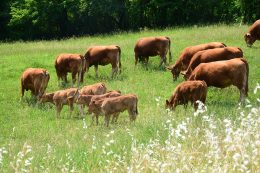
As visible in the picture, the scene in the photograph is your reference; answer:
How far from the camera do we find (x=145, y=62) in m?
21.4

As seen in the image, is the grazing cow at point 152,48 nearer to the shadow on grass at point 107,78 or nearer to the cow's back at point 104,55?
the cow's back at point 104,55

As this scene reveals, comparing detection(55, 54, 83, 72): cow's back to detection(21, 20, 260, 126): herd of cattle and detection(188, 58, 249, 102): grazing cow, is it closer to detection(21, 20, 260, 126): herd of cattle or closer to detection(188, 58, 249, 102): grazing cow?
detection(21, 20, 260, 126): herd of cattle

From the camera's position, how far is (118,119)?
44.2 feet

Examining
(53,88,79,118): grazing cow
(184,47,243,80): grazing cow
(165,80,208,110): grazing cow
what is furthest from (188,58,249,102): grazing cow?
(53,88,79,118): grazing cow

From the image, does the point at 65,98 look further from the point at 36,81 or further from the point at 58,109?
the point at 36,81

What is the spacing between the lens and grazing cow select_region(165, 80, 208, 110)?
12609 millimetres

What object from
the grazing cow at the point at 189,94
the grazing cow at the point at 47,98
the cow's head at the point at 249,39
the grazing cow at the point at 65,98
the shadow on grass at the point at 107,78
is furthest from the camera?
the cow's head at the point at 249,39

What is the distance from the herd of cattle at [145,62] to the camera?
1262 cm

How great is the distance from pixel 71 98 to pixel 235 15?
109 ft

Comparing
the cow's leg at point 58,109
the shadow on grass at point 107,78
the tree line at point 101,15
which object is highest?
the cow's leg at point 58,109

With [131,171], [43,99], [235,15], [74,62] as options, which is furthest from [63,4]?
[131,171]

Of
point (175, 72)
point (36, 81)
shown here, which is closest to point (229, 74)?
point (175, 72)

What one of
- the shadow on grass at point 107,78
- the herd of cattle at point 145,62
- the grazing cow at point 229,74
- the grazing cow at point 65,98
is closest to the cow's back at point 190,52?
the herd of cattle at point 145,62

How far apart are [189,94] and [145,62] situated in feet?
28.8
